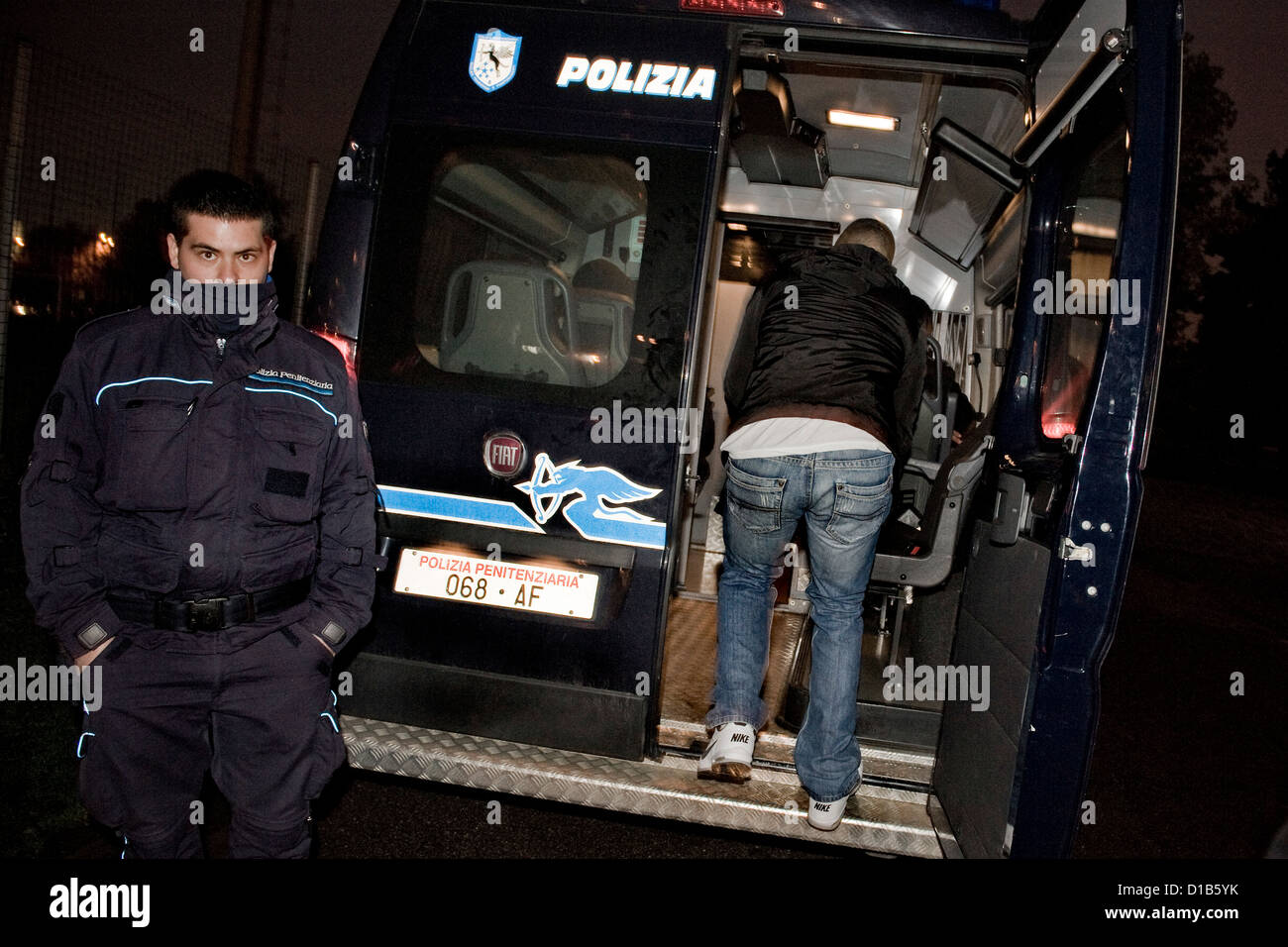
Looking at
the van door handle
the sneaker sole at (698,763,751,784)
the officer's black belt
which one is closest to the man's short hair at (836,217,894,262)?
the van door handle

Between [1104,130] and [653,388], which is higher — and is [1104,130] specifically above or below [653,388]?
above

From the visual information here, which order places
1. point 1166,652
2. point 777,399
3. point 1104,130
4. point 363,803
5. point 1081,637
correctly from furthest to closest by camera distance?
point 1166,652, point 363,803, point 777,399, point 1104,130, point 1081,637

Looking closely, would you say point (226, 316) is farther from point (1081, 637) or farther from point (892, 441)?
point (1081, 637)

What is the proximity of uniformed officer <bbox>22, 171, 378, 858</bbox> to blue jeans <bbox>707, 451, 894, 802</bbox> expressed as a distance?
1397mm

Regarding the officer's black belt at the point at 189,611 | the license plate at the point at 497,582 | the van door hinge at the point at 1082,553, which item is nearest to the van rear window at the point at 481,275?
the license plate at the point at 497,582

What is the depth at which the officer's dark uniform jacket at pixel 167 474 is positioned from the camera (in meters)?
2.05

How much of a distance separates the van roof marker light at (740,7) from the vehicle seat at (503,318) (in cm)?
102

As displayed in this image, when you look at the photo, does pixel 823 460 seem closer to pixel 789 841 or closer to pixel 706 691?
pixel 789 841

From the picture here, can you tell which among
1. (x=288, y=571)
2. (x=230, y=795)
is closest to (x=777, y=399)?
(x=288, y=571)

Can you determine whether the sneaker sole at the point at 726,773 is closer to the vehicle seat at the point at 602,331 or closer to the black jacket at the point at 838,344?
the black jacket at the point at 838,344

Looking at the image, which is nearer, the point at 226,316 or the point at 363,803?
the point at 226,316

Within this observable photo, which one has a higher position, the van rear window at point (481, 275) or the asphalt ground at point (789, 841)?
the van rear window at point (481, 275)

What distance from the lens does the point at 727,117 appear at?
3088mm
